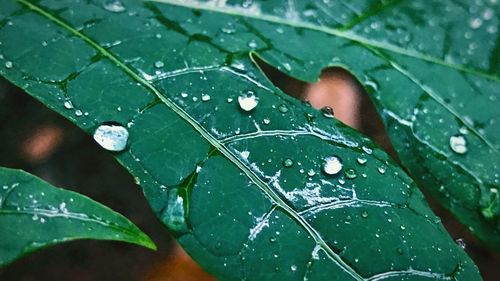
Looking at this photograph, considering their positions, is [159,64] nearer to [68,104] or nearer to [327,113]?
[68,104]

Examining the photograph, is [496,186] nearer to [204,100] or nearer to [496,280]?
[204,100]

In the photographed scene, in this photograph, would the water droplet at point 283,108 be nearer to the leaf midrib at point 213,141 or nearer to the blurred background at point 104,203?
the leaf midrib at point 213,141

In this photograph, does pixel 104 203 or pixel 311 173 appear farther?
pixel 104 203

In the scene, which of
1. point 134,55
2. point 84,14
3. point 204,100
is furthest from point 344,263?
point 84,14

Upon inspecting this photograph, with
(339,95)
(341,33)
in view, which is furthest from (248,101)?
(339,95)

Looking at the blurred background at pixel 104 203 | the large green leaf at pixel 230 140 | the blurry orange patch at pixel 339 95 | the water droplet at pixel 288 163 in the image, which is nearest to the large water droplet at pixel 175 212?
the large green leaf at pixel 230 140

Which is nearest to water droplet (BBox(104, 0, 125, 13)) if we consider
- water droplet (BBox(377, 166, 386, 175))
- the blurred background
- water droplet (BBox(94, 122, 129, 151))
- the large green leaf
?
the large green leaf

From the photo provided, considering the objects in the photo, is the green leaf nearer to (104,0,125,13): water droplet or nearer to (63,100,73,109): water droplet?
(63,100,73,109): water droplet
